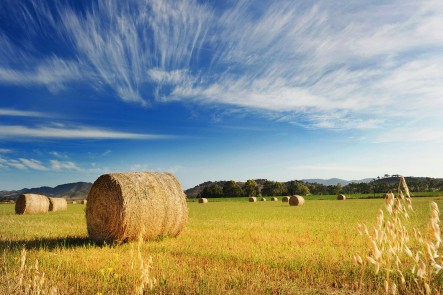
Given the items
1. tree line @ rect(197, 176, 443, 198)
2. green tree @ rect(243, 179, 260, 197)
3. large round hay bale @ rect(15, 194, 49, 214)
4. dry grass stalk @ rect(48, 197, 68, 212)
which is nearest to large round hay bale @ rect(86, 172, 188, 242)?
large round hay bale @ rect(15, 194, 49, 214)

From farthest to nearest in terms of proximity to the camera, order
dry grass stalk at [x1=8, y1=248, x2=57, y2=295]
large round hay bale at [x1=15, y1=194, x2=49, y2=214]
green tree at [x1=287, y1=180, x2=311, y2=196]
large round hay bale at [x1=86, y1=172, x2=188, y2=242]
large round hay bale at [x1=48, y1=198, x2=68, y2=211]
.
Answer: green tree at [x1=287, y1=180, x2=311, y2=196] → large round hay bale at [x1=48, y1=198, x2=68, y2=211] → large round hay bale at [x1=15, y1=194, x2=49, y2=214] → large round hay bale at [x1=86, y1=172, x2=188, y2=242] → dry grass stalk at [x1=8, y1=248, x2=57, y2=295]

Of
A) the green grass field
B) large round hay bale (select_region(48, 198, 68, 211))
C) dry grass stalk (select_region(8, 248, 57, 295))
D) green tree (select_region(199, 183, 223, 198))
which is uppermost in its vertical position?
green tree (select_region(199, 183, 223, 198))

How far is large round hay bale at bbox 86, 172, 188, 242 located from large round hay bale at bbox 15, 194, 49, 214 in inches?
785

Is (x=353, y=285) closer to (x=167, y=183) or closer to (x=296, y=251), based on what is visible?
(x=296, y=251)

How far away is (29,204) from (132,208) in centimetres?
2195

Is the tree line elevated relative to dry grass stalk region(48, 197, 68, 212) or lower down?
elevated

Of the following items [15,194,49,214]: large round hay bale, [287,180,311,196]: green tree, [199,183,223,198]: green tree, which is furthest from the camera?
[287,180,311,196]: green tree

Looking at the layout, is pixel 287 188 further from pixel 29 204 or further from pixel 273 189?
pixel 29 204

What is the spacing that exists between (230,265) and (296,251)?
221 centimetres

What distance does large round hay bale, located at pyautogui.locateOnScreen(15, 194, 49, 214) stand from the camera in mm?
29188

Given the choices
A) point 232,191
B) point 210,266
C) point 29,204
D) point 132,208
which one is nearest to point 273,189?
point 232,191

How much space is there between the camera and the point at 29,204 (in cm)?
2939

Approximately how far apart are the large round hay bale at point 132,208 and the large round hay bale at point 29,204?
785 inches

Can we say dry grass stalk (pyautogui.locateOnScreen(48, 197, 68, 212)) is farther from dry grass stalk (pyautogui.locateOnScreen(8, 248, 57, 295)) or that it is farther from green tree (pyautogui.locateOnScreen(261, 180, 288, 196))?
green tree (pyautogui.locateOnScreen(261, 180, 288, 196))
